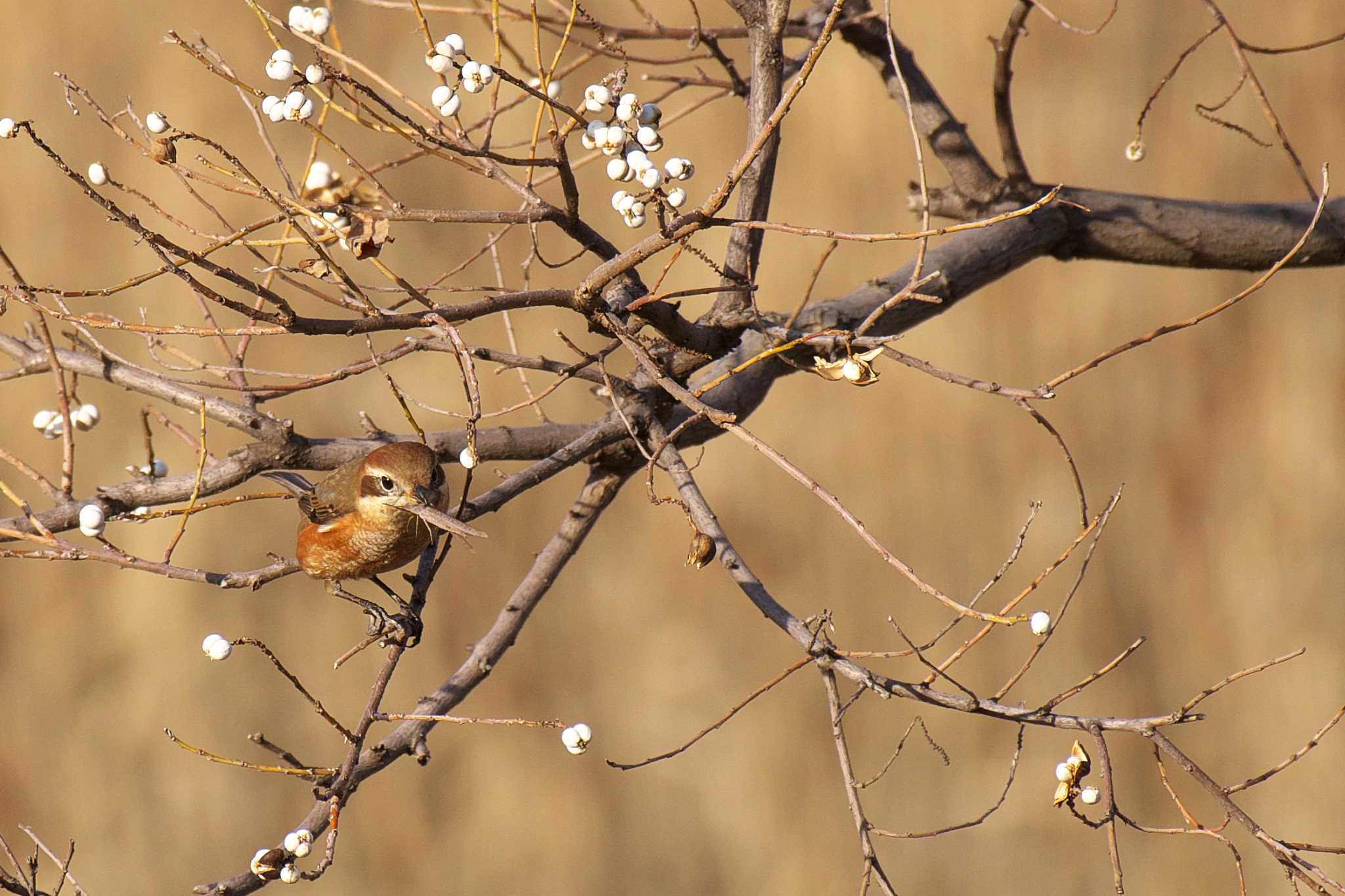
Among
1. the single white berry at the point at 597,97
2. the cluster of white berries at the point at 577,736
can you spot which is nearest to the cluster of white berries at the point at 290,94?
the single white berry at the point at 597,97

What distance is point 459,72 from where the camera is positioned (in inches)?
41.9

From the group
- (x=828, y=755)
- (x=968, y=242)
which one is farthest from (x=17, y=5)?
(x=828, y=755)

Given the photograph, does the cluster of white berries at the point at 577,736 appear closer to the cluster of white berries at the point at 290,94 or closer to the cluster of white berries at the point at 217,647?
the cluster of white berries at the point at 217,647

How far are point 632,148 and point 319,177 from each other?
505 millimetres

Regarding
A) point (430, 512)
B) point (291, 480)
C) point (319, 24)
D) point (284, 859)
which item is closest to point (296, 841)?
point (284, 859)

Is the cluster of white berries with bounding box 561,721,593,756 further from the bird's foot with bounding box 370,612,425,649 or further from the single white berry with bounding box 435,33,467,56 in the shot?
the single white berry with bounding box 435,33,467,56

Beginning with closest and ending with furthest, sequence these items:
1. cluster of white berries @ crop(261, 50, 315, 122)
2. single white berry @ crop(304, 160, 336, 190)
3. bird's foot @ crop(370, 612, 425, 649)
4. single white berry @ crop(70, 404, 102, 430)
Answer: cluster of white berries @ crop(261, 50, 315, 122) → bird's foot @ crop(370, 612, 425, 649) → single white berry @ crop(304, 160, 336, 190) → single white berry @ crop(70, 404, 102, 430)

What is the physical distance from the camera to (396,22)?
3.08 metres

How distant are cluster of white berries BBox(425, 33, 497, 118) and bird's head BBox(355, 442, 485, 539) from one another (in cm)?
40

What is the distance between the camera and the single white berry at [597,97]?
1016 millimetres

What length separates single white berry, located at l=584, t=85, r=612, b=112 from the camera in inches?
40.0

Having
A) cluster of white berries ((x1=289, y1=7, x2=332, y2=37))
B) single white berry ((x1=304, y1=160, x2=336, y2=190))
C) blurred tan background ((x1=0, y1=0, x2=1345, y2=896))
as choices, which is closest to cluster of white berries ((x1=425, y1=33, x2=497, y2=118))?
cluster of white berries ((x1=289, y1=7, x2=332, y2=37))

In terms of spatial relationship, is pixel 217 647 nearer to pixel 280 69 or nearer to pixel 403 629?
pixel 403 629

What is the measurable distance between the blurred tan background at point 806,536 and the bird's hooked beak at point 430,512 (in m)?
1.56
